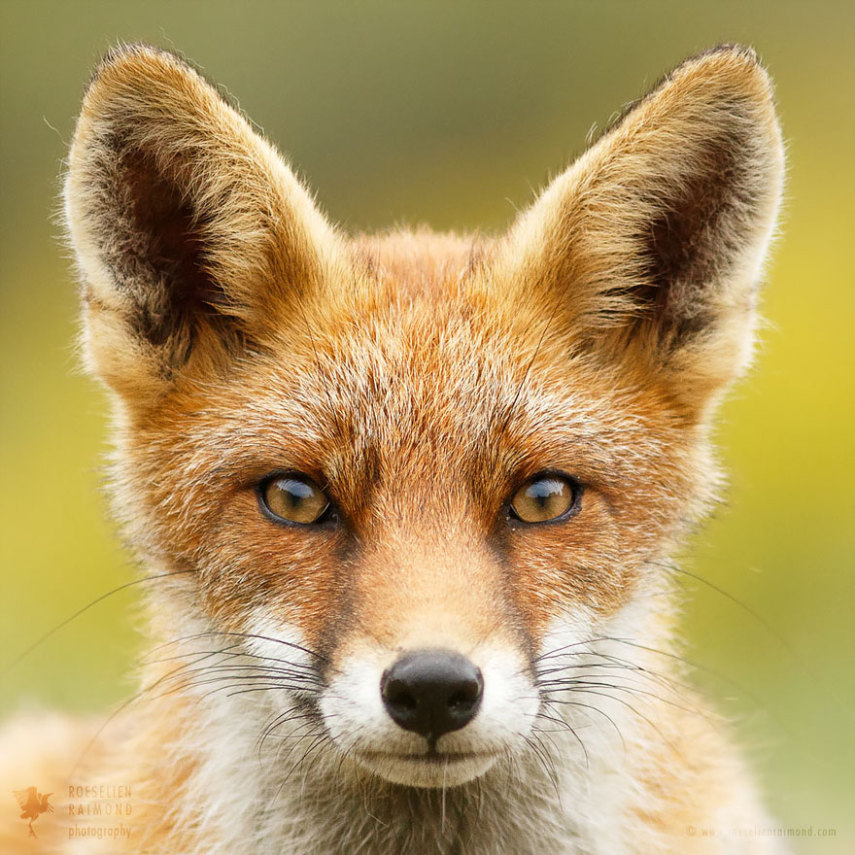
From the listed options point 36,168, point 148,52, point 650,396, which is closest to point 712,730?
point 650,396

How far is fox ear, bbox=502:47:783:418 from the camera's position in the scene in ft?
14.7

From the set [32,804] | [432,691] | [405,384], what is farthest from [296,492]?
[32,804]

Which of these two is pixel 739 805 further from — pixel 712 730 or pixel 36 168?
pixel 36 168

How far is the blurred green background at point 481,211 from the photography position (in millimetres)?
8094

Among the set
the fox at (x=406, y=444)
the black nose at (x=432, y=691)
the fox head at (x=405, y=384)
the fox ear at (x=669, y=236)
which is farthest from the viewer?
the fox ear at (x=669, y=236)

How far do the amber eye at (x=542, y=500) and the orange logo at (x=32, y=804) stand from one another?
2.76 metres

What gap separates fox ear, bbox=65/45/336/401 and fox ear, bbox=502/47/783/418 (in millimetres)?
968

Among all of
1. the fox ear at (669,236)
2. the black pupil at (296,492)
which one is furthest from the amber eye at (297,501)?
the fox ear at (669,236)

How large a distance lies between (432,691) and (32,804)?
9.33 feet

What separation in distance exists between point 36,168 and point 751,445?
692 centimetres

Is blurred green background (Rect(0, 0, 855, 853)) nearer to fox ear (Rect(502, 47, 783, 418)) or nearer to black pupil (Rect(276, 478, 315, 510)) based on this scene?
fox ear (Rect(502, 47, 783, 418))

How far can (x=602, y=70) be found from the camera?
1108 cm

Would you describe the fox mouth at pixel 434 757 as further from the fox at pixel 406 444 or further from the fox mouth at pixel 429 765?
the fox at pixel 406 444

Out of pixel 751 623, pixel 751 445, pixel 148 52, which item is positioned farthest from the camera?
pixel 751 445
